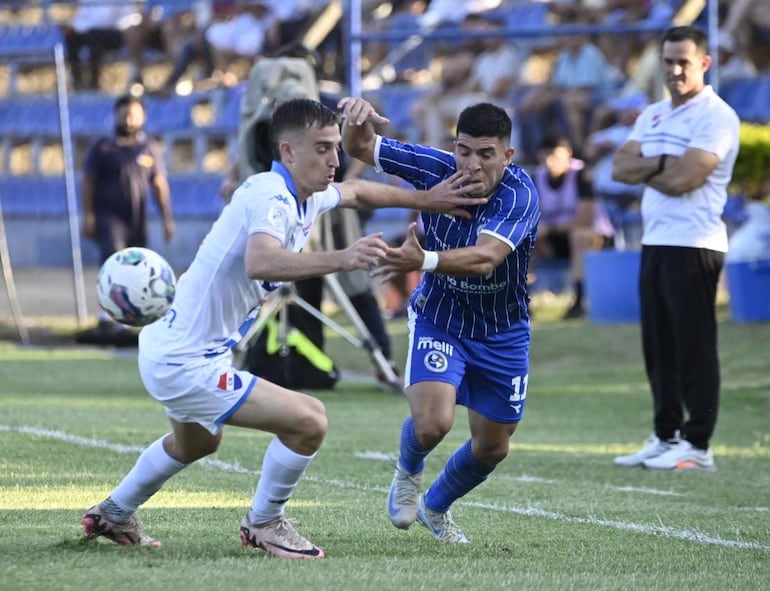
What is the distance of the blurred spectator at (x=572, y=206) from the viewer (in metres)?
17.2

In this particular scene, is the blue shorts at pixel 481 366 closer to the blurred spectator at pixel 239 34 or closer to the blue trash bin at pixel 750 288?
the blue trash bin at pixel 750 288

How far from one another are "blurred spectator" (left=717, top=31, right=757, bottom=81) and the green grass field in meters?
4.95

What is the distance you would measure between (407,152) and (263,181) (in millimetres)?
1196

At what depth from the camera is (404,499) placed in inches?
258

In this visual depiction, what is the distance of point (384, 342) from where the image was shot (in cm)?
1261

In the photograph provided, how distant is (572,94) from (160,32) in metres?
7.34

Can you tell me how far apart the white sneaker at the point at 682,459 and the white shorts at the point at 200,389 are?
412 cm

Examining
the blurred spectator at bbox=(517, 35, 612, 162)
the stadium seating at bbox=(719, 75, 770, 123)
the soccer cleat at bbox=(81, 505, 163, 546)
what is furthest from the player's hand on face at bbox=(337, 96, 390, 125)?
the blurred spectator at bbox=(517, 35, 612, 162)

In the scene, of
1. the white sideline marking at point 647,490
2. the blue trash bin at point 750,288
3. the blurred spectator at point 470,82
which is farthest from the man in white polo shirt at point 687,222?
the blurred spectator at point 470,82

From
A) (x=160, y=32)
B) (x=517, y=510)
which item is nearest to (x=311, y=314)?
(x=517, y=510)

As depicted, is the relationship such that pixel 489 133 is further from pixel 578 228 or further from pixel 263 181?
pixel 578 228

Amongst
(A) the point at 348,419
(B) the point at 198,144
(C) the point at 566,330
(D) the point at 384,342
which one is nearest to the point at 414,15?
(B) the point at 198,144

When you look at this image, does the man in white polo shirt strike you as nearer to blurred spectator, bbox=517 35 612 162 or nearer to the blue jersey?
the blue jersey

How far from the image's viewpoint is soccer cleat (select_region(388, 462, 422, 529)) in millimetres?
6504
